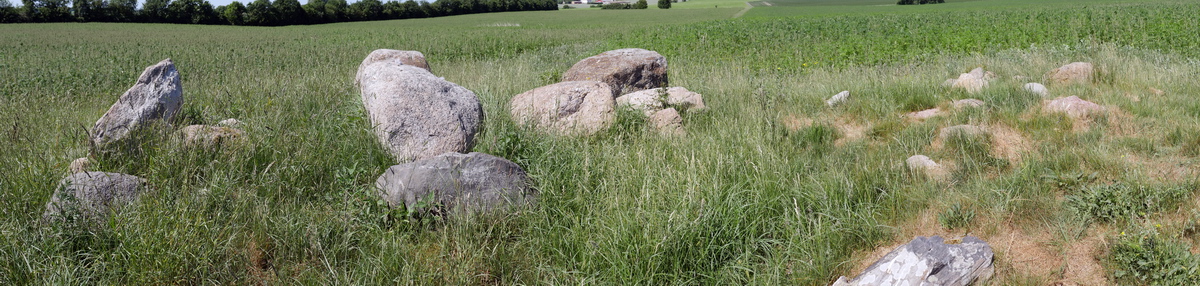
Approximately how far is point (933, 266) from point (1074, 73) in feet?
19.4

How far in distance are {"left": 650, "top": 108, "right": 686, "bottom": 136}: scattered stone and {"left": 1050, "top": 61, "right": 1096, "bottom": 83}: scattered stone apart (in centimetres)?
441

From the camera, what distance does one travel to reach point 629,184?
4211 millimetres

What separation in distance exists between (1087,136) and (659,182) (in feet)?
10.9

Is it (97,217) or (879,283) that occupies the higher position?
(97,217)

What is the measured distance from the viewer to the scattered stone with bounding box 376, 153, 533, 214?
3941mm

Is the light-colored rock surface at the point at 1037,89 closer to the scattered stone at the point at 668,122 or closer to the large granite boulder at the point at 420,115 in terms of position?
the scattered stone at the point at 668,122

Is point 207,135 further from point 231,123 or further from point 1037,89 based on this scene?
point 1037,89

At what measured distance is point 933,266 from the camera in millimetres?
2939

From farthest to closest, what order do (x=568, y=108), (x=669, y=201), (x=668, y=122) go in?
(x=568, y=108) → (x=668, y=122) → (x=669, y=201)

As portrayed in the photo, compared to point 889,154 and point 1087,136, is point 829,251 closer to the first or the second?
point 889,154

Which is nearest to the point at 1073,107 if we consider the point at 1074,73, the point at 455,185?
the point at 1074,73

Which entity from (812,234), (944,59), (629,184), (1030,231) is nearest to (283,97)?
(629,184)

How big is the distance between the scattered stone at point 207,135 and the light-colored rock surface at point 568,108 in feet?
7.86

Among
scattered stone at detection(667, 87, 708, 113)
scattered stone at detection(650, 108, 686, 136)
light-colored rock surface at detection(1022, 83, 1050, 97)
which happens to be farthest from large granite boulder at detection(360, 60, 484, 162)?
light-colored rock surface at detection(1022, 83, 1050, 97)
